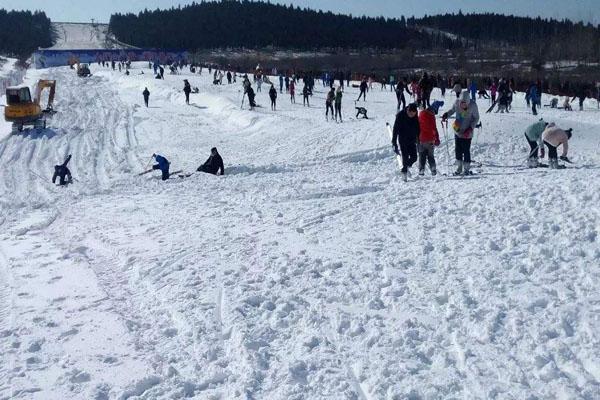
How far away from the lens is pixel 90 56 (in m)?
89.1

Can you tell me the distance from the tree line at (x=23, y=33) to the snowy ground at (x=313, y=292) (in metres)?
132

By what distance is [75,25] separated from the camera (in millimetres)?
193125

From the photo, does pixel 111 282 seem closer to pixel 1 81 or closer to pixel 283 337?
pixel 283 337

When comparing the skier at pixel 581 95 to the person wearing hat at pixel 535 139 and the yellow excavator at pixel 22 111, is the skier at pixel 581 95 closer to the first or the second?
the person wearing hat at pixel 535 139

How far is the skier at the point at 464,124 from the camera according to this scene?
1087cm

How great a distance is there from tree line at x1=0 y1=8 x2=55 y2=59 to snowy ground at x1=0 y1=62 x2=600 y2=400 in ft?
432

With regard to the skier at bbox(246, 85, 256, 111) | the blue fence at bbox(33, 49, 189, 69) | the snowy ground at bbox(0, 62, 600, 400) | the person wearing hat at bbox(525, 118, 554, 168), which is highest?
the blue fence at bbox(33, 49, 189, 69)

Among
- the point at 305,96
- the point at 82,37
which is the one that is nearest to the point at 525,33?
the point at 82,37

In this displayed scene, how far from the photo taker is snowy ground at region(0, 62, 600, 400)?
4.68 metres

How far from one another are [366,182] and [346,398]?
8.49 m

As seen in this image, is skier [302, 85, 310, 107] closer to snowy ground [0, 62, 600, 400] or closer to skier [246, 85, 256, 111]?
skier [246, 85, 256, 111]

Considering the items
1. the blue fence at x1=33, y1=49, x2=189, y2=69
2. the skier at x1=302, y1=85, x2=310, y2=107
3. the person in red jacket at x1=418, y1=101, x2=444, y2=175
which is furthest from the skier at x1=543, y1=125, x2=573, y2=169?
the blue fence at x1=33, y1=49, x2=189, y2=69

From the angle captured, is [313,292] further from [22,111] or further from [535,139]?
[22,111]

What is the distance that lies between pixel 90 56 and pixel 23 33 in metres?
73.9
